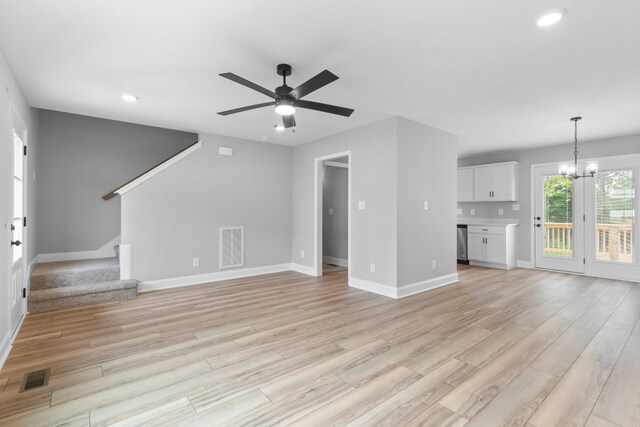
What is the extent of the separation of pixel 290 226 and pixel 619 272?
578 centimetres

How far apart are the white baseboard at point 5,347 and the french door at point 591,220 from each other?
25.7ft

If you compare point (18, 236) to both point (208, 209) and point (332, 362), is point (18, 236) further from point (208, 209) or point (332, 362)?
point (332, 362)

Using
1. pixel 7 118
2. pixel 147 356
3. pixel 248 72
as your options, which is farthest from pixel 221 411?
pixel 7 118

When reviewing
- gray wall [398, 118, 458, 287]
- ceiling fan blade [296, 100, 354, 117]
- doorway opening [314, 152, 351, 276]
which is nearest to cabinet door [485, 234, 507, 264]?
gray wall [398, 118, 458, 287]

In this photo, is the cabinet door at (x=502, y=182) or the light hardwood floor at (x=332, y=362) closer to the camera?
the light hardwood floor at (x=332, y=362)

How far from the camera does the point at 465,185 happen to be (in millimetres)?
7262

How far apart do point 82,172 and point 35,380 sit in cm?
378

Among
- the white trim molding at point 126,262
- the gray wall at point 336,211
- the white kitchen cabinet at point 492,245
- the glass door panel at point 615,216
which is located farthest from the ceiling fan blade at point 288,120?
the glass door panel at point 615,216

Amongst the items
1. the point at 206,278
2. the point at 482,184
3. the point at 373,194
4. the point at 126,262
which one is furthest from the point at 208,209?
the point at 482,184

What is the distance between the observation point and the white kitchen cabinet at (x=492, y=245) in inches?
248

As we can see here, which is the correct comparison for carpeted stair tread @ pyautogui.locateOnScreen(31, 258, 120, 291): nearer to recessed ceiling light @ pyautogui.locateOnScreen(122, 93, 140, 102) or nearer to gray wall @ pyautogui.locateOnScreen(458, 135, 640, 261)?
recessed ceiling light @ pyautogui.locateOnScreen(122, 93, 140, 102)

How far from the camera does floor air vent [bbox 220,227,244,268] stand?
17.5 feet

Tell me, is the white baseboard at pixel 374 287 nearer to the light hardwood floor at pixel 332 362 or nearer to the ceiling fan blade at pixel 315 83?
the light hardwood floor at pixel 332 362

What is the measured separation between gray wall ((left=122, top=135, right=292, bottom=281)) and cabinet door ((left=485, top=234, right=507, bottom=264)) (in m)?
4.11
